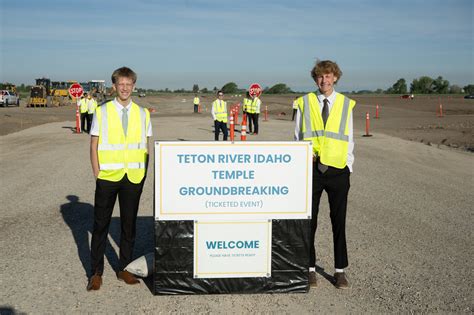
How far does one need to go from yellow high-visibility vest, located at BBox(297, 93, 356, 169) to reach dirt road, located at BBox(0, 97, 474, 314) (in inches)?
51.9

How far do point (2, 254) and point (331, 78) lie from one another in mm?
4215

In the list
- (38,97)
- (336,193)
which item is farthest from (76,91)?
(38,97)

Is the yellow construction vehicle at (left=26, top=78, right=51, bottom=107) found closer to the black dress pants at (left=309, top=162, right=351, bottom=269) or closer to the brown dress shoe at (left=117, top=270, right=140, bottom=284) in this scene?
the brown dress shoe at (left=117, top=270, right=140, bottom=284)

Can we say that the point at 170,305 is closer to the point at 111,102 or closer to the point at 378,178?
the point at 111,102

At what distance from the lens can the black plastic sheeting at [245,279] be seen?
4969 millimetres

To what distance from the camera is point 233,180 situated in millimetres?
4980

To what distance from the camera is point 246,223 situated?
5.07 metres

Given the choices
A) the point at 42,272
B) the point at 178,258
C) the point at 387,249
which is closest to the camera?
the point at 178,258

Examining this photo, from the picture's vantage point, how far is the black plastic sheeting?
4969mm

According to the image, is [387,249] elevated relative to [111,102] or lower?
lower

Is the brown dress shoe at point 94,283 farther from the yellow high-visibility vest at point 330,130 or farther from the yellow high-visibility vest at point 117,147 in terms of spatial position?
the yellow high-visibility vest at point 330,130

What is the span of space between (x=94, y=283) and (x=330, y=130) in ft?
8.77

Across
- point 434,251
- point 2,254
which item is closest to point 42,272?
point 2,254

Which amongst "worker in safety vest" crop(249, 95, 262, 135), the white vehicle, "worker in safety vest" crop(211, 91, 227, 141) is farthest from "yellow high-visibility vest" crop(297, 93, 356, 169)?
the white vehicle
